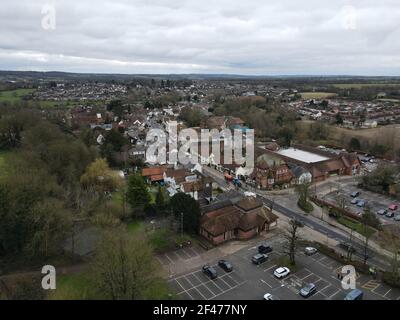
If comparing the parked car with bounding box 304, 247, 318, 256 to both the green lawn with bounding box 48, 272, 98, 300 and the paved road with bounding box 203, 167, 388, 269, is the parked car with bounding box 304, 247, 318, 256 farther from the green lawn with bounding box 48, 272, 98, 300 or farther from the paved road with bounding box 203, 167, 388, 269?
the green lawn with bounding box 48, 272, 98, 300

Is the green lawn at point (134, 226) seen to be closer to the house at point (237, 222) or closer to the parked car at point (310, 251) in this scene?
the house at point (237, 222)

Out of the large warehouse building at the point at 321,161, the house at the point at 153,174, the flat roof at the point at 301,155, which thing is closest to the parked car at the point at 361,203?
the large warehouse building at the point at 321,161

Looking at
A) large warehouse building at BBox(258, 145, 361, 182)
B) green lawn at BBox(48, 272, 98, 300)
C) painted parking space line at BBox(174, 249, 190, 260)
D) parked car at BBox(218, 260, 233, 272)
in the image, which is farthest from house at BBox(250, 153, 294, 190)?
green lawn at BBox(48, 272, 98, 300)

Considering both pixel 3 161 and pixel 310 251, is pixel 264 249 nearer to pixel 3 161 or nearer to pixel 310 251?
pixel 310 251

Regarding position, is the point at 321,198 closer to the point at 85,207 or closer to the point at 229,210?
the point at 229,210

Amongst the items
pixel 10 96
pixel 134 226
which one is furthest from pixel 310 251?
pixel 10 96
